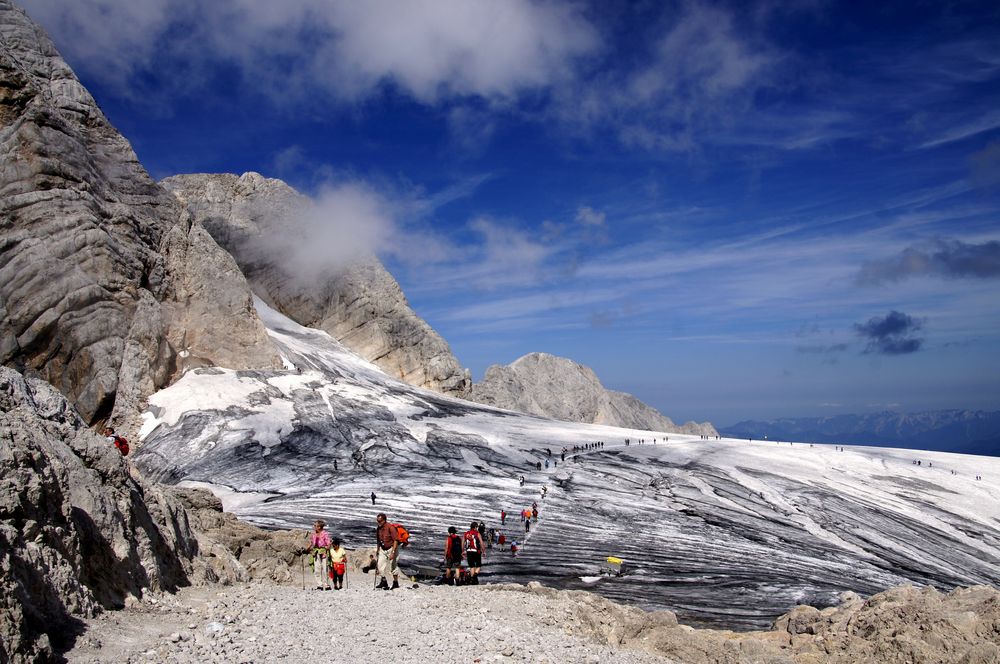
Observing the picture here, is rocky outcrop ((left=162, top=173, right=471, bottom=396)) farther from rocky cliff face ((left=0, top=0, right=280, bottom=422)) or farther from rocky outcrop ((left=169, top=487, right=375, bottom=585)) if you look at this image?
rocky outcrop ((left=169, top=487, right=375, bottom=585))

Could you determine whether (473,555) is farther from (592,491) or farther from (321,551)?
(592,491)

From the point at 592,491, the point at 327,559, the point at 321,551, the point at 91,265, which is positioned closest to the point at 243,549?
the point at 321,551

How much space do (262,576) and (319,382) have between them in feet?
95.6

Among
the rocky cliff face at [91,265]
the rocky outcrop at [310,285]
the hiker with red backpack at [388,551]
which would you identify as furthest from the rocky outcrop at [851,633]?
the rocky outcrop at [310,285]

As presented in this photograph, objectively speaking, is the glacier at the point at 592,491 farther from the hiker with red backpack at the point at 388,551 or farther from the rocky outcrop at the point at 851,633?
the rocky outcrop at the point at 851,633

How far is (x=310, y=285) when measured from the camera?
61969mm

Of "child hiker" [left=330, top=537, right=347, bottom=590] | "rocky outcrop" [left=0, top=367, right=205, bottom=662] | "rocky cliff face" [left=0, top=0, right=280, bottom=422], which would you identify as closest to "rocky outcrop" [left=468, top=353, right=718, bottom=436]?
"rocky cliff face" [left=0, top=0, right=280, bottom=422]

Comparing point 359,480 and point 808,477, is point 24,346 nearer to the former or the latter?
point 359,480

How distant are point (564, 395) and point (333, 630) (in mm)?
79602

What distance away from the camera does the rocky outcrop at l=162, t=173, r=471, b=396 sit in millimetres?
60688

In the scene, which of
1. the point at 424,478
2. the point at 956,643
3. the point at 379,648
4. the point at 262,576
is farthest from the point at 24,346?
the point at 956,643

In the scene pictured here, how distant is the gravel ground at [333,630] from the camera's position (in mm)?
7715

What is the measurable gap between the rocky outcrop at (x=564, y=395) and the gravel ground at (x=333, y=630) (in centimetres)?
6763

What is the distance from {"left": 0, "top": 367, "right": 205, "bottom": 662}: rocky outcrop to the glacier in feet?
35.6
